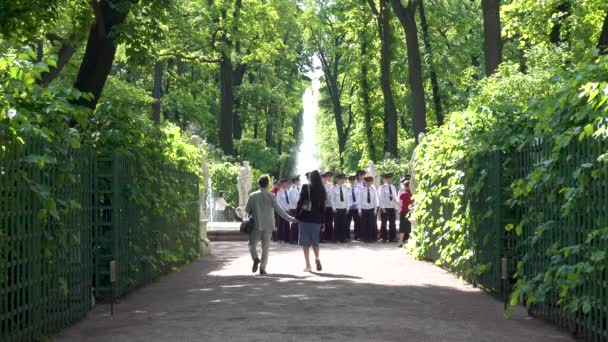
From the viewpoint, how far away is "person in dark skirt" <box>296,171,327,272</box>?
59.3 ft

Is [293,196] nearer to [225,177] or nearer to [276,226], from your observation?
[276,226]

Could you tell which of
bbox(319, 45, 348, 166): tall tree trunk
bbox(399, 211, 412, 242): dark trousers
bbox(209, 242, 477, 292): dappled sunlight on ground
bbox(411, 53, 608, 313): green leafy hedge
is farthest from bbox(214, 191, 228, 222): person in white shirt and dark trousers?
bbox(411, 53, 608, 313): green leafy hedge

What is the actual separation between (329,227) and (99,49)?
44.0 feet

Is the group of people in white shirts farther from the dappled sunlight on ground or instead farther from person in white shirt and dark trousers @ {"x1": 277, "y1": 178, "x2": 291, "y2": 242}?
the dappled sunlight on ground

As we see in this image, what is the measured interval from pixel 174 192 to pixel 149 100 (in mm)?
21277

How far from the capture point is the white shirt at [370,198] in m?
30.1

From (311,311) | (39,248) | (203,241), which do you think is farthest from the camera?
(203,241)

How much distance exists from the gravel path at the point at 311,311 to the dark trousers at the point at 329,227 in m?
11.6

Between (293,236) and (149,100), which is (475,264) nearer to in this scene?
(293,236)

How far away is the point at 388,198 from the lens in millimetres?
29984

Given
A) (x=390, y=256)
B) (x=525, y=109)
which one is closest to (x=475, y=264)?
(x=525, y=109)

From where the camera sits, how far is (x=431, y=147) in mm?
17781

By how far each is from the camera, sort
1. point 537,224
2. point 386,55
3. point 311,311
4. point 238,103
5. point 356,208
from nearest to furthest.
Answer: point 537,224 → point 311,311 → point 356,208 → point 386,55 → point 238,103

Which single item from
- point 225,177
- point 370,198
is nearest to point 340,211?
point 370,198
